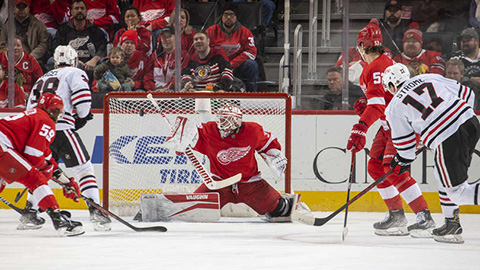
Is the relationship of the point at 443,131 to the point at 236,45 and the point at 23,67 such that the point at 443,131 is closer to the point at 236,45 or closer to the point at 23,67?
the point at 236,45

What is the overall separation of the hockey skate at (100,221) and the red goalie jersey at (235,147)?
0.78 metres

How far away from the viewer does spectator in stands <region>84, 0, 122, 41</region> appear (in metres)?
5.61

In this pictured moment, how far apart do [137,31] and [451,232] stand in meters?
2.92

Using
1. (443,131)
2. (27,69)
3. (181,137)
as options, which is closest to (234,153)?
(181,137)

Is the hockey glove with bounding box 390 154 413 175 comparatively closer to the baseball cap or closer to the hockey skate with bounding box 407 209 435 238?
the hockey skate with bounding box 407 209 435 238

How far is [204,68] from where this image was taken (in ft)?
17.8

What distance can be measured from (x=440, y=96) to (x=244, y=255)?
4.23 feet

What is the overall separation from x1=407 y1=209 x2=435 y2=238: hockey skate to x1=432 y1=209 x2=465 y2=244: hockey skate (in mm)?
262

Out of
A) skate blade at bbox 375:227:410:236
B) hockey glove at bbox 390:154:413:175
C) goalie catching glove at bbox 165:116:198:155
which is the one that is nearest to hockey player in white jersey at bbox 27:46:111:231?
goalie catching glove at bbox 165:116:198:155

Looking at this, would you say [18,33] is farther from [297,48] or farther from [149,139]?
[297,48]

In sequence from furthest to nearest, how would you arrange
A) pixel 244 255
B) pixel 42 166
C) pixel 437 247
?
1. pixel 42 166
2. pixel 437 247
3. pixel 244 255

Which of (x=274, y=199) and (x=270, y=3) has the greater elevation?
(x=270, y=3)

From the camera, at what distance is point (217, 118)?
4816mm

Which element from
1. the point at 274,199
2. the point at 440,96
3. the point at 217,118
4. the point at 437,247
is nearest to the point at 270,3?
the point at 217,118
